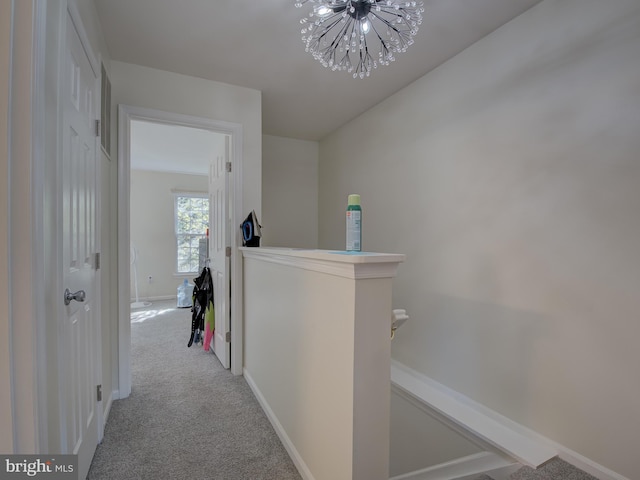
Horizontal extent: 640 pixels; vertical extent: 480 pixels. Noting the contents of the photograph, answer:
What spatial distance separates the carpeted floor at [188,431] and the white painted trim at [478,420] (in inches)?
45.9

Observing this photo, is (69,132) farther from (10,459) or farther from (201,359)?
(201,359)

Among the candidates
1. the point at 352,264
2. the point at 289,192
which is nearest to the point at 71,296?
the point at 352,264

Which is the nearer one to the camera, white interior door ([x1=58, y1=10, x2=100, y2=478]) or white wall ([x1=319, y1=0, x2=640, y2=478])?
white interior door ([x1=58, y1=10, x2=100, y2=478])

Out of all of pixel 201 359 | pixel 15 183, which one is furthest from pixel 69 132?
pixel 201 359

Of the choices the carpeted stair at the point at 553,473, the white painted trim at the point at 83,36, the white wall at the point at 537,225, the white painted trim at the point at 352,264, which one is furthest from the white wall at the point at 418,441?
the white painted trim at the point at 83,36

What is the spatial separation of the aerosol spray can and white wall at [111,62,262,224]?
5.51 ft

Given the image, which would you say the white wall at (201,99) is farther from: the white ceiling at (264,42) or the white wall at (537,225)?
the white wall at (537,225)

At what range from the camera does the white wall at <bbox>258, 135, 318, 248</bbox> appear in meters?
4.03

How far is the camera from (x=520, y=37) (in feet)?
5.97

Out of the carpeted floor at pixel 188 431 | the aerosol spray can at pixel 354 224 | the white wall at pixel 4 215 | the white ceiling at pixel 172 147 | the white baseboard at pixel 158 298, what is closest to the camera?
the white wall at pixel 4 215

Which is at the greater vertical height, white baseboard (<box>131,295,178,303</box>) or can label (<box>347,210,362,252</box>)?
can label (<box>347,210,362,252</box>)

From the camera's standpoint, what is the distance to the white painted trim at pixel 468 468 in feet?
5.54

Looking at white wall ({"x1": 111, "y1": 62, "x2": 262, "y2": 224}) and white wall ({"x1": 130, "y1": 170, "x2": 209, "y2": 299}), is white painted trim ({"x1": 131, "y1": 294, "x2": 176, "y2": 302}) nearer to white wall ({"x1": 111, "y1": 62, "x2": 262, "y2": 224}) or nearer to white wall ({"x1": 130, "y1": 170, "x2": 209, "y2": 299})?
white wall ({"x1": 130, "y1": 170, "x2": 209, "y2": 299})

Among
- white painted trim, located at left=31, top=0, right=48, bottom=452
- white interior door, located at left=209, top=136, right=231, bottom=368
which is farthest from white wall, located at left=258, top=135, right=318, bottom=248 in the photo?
white painted trim, located at left=31, top=0, right=48, bottom=452
